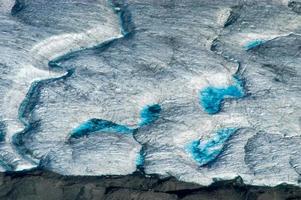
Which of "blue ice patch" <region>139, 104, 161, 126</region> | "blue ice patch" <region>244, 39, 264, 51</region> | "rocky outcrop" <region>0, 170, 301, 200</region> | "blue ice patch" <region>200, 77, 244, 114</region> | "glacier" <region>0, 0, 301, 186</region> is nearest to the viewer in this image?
"rocky outcrop" <region>0, 170, 301, 200</region>

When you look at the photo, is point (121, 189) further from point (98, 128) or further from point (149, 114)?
point (149, 114)

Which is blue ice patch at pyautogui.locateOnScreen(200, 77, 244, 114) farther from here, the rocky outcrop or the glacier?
the rocky outcrop

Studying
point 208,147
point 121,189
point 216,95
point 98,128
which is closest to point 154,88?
point 216,95

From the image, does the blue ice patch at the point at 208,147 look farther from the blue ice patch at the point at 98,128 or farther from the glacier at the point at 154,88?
the blue ice patch at the point at 98,128

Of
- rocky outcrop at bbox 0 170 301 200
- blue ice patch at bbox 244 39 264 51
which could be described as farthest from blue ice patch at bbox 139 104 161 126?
blue ice patch at bbox 244 39 264 51

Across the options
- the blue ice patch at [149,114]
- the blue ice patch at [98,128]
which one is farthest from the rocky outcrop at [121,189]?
the blue ice patch at [149,114]
